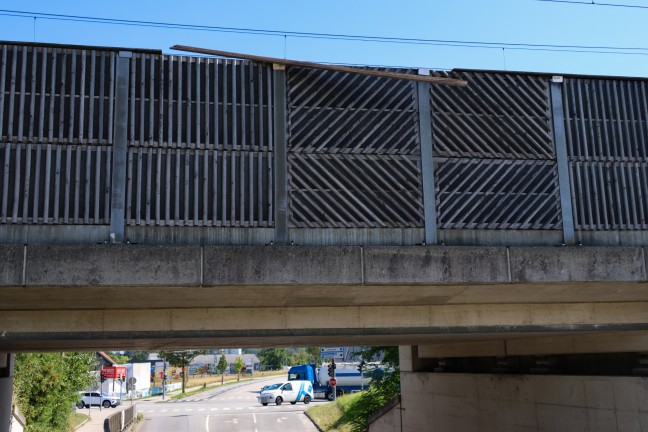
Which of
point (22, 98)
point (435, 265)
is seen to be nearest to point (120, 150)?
point (22, 98)

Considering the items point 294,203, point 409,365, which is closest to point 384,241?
point 294,203

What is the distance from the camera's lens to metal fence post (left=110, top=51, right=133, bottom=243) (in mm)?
9484

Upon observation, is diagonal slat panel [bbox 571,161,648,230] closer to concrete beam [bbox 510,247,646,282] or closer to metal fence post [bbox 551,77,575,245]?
metal fence post [bbox 551,77,575,245]

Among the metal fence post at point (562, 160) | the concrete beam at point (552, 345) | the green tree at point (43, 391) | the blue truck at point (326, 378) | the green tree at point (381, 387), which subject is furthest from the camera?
the blue truck at point (326, 378)

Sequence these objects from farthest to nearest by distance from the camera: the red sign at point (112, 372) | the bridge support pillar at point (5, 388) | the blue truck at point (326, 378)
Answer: the blue truck at point (326, 378) < the red sign at point (112, 372) < the bridge support pillar at point (5, 388)

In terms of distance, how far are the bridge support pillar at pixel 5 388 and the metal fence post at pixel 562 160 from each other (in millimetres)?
14485

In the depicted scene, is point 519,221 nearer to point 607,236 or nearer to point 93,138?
point 607,236

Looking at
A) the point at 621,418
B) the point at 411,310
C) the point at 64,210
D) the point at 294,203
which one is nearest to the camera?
the point at 64,210

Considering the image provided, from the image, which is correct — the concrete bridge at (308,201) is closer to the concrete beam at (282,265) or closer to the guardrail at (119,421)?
the concrete beam at (282,265)

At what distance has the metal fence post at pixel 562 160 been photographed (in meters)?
10.8

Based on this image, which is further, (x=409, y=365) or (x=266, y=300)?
(x=409, y=365)

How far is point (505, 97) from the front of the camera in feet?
36.8

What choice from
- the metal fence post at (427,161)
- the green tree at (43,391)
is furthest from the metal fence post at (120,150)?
the green tree at (43,391)

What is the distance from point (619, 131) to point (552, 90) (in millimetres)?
1320
